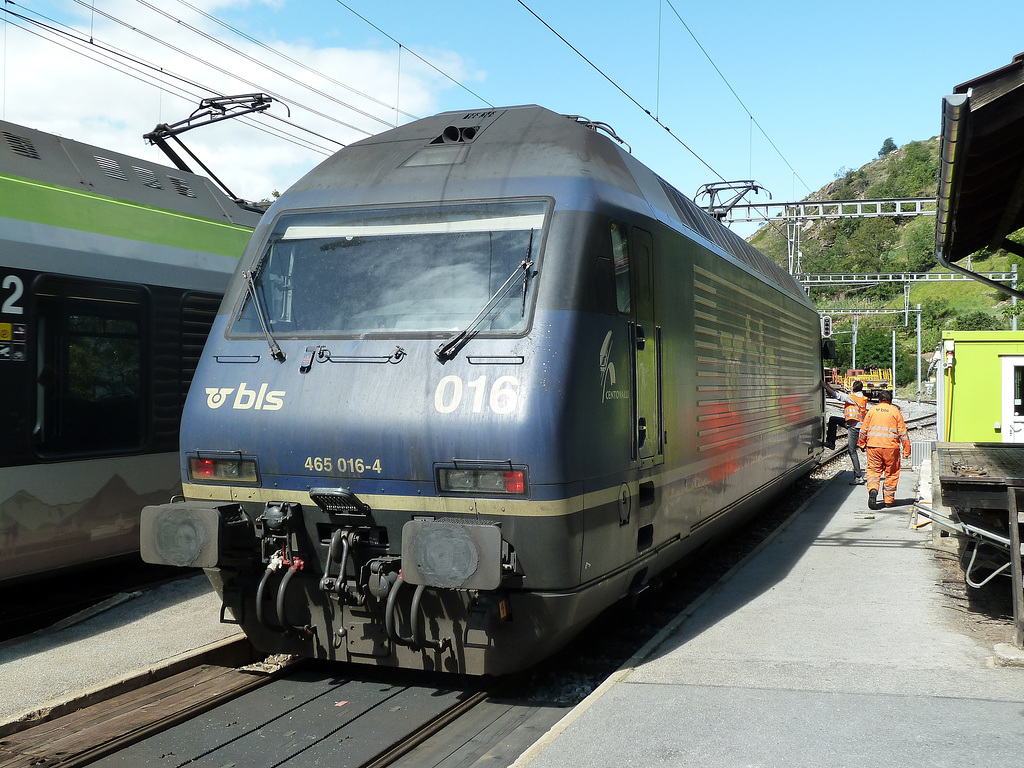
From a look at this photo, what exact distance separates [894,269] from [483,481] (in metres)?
148

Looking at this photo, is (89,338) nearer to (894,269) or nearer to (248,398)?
(248,398)

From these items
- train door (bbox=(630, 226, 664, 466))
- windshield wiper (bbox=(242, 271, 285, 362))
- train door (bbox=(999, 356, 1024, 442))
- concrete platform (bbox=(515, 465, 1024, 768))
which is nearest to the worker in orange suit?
train door (bbox=(999, 356, 1024, 442))

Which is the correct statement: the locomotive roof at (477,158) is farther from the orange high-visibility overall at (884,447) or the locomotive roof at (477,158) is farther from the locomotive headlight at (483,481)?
the orange high-visibility overall at (884,447)

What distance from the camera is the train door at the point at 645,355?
19.6ft

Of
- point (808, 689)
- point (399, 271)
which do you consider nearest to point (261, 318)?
point (399, 271)

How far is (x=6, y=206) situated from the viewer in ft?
22.3

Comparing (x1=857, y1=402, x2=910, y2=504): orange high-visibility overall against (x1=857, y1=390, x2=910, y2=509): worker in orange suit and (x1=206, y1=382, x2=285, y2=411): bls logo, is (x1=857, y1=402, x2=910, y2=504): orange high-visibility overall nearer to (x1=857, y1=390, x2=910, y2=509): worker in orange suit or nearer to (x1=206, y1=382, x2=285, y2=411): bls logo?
(x1=857, y1=390, x2=910, y2=509): worker in orange suit

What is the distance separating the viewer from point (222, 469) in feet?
18.3

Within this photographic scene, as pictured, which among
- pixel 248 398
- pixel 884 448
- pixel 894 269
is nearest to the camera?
pixel 248 398

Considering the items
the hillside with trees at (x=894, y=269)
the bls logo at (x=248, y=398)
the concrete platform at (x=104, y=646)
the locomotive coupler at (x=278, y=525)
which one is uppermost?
the hillside with trees at (x=894, y=269)

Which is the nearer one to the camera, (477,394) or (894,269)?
(477,394)

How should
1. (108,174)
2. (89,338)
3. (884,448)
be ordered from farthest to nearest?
(884,448) → (108,174) → (89,338)

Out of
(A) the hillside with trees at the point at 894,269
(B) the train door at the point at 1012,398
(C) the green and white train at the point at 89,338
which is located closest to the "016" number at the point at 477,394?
(C) the green and white train at the point at 89,338

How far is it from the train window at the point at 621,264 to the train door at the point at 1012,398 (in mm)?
11906
